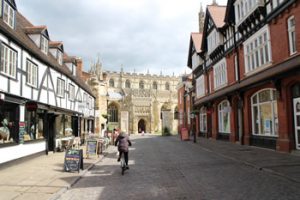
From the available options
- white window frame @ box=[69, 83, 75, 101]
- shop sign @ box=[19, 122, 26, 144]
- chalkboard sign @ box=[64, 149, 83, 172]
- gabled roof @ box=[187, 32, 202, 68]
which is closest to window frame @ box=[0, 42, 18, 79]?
shop sign @ box=[19, 122, 26, 144]

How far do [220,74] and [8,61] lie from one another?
1880 cm

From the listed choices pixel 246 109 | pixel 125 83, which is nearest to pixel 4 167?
pixel 246 109

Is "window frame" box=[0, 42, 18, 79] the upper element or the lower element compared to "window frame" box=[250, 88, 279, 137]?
upper

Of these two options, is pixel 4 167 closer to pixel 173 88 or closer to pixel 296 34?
pixel 296 34

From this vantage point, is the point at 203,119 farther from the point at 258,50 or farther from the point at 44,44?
the point at 44,44

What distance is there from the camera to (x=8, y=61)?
1356 cm

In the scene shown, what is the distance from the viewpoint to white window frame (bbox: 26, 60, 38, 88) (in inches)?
628

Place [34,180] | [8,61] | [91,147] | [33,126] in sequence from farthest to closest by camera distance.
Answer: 1. [91,147]
2. [33,126]
3. [8,61]
4. [34,180]

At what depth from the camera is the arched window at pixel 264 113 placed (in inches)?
694

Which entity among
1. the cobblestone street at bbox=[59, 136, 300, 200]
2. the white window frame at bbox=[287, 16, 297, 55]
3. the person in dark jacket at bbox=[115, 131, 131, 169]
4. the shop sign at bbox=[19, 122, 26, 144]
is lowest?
the cobblestone street at bbox=[59, 136, 300, 200]

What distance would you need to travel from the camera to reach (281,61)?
642 inches

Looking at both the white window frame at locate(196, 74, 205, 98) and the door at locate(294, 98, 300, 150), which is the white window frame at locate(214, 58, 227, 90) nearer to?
the white window frame at locate(196, 74, 205, 98)

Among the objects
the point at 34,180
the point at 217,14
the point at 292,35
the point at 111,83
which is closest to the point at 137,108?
the point at 111,83

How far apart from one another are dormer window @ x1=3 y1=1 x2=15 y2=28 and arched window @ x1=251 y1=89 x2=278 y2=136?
14.2 m
